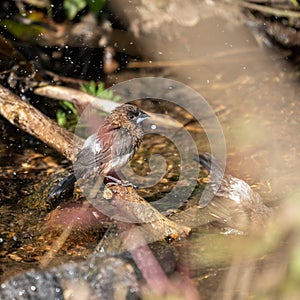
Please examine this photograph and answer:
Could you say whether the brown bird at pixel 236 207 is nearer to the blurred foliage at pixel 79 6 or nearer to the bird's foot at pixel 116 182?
the bird's foot at pixel 116 182

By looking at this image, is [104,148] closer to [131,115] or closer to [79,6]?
[131,115]

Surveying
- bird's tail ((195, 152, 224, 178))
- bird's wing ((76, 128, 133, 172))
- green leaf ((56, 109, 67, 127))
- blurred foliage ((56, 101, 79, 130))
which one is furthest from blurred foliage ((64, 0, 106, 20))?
bird's tail ((195, 152, 224, 178))

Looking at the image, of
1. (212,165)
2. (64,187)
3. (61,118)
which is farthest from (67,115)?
(212,165)

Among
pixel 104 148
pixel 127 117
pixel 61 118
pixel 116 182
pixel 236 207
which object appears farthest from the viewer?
pixel 61 118

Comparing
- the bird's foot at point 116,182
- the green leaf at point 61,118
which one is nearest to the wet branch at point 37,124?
the bird's foot at point 116,182

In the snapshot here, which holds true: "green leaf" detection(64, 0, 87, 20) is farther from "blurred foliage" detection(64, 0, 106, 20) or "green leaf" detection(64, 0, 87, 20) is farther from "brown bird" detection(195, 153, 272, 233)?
"brown bird" detection(195, 153, 272, 233)
